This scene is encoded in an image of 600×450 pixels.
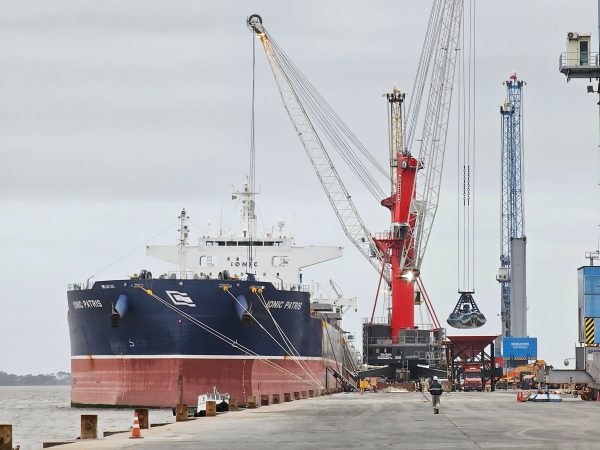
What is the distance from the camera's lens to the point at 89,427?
30.4 meters

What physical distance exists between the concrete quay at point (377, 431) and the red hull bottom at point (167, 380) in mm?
23420

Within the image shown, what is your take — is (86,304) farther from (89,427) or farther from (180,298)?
(89,427)

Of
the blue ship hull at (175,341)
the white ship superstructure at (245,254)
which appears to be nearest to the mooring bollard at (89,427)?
the blue ship hull at (175,341)

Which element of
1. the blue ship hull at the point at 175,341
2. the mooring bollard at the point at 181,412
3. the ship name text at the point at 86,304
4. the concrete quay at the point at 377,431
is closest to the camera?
the concrete quay at the point at 377,431

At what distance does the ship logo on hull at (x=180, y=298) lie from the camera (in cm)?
6525

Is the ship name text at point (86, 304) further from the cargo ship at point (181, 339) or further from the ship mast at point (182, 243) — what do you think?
the ship mast at point (182, 243)

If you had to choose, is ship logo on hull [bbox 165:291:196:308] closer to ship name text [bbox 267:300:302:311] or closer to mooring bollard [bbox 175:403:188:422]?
ship name text [bbox 267:300:302:311]

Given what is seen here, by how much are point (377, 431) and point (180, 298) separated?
3718cm

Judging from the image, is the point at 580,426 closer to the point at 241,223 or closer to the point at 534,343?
the point at 241,223

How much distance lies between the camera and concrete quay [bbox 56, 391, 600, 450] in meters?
25.1

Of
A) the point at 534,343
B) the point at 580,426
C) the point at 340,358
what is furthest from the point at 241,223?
the point at 580,426

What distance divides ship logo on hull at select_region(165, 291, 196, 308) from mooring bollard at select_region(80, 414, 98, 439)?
114 feet

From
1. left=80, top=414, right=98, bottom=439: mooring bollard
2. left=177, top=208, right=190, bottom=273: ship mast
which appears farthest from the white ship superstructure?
left=80, top=414, right=98, bottom=439: mooring bollard

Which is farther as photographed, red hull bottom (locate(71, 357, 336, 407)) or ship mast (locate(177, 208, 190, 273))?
ship mast (locate(177, 208, 190, 273))
